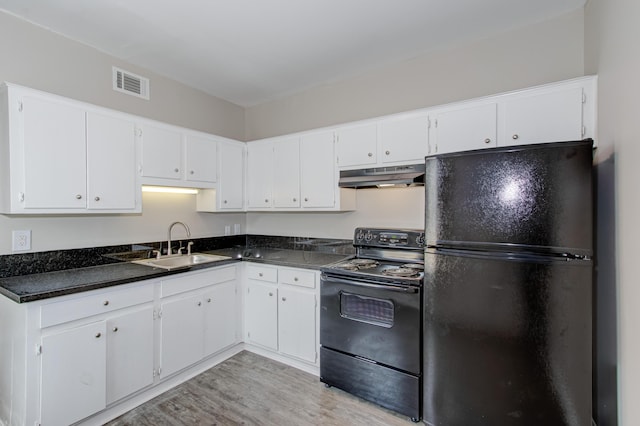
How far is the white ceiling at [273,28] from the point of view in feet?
6.73

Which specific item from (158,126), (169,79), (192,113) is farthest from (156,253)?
(169,79)

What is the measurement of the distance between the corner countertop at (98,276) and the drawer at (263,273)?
7 cm

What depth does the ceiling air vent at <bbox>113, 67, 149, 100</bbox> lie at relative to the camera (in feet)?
8.80

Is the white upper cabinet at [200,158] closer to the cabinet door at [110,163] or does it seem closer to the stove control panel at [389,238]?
the cabinet door at [110,163]

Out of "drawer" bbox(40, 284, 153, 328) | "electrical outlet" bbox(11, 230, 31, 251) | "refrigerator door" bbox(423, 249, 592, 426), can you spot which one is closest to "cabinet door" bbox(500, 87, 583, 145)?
"refrigerator door" bbox(423, 249, 592, 426)

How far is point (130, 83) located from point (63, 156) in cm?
105

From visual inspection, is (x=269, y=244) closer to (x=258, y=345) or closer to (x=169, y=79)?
(x=258, y=345)

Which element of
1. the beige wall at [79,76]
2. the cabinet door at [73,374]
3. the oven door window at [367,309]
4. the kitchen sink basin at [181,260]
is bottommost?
the cabinet door at [73,374]

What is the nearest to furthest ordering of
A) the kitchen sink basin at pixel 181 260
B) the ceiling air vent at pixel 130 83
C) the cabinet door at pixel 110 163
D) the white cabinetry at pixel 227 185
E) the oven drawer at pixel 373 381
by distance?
the oven drawer at pixel 373 381 < the cabinet door at pixel 110 163 < the ceiling air vent at pixel 130 83 < the kitchen sink basin at pixel 181 260 < the white cabinetry at pixel 227 185

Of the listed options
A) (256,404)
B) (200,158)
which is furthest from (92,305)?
(200,158)

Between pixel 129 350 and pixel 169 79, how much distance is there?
2.51 m

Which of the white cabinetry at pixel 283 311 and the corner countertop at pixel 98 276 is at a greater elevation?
the corner countertop at pixel 98 276

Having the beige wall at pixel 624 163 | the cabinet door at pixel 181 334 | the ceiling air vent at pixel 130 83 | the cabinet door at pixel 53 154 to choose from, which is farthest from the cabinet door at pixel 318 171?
the beige wall at pixel 624 163

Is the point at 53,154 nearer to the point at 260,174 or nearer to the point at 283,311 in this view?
the point at 260,174
